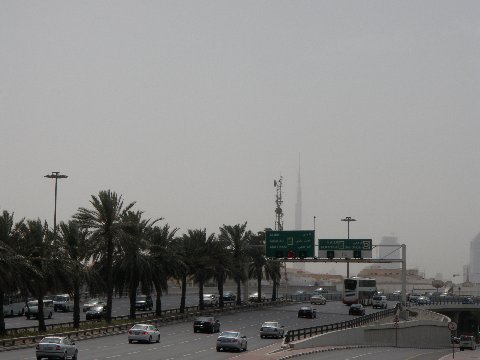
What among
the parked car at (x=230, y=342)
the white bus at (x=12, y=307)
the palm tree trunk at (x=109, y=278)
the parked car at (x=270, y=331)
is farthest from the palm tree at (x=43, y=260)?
the white bus at (x=12, y=307)

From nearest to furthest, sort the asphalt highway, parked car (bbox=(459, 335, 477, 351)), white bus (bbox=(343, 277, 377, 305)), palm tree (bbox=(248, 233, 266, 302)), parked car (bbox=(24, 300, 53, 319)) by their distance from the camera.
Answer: the asphalt highway, parked car (bbox=(24, 300, 53, 319)), parked car (bbox=(459, 335, 477, 351)), palm tree (bbox=(248, 233, 266, 302)), white bus (bbox=(343, 277, 377, 305))

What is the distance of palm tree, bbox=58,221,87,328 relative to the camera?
68375 millimetres

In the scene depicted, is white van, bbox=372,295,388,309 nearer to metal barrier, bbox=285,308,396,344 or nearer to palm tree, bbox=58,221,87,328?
metal barrier, bbox=285,308,396,344

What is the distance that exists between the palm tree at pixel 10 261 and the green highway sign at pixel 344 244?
5056 centimetres

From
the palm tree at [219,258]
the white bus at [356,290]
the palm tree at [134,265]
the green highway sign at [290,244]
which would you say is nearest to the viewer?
the palm tree at [134,265]

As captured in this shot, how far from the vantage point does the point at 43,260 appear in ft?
208

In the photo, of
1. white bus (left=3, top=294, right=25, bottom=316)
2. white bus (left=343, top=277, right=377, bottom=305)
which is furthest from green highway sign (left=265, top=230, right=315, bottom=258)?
white bus (left=3, top=294, right=25, bottom=316)

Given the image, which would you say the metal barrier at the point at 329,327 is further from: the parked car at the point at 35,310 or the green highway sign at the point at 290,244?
the parked car at the point at 35,310

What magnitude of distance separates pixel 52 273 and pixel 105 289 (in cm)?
1379

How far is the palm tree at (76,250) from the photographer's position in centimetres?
6838

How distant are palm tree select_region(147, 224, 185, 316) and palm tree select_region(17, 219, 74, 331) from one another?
18719mm

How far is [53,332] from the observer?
63.8 metres

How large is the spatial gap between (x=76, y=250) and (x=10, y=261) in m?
14.8

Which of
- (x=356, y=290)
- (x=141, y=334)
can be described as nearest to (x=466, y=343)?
(x=356, y=290)
